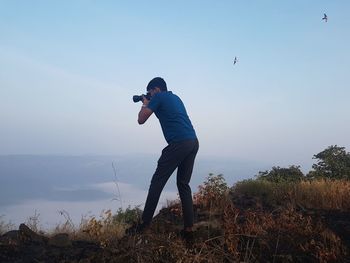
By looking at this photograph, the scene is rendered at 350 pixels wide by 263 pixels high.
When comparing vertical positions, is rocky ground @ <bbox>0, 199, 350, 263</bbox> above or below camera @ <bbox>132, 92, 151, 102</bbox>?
below

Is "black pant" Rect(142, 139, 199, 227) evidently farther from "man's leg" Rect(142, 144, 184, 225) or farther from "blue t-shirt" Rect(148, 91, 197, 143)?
"blue t-shirt" Rect(148, 91, 197, 143)

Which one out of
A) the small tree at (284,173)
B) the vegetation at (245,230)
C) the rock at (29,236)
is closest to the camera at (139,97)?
the vegetation at (245,230)

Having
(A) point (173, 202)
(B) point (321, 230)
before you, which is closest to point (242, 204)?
(A) point (173, 202)

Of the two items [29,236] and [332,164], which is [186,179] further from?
[332,164]

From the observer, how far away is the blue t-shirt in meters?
6.40

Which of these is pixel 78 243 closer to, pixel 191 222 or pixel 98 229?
pixel 98 229

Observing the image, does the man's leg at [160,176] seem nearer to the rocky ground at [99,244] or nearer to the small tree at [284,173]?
the rocky ground at [99,244]

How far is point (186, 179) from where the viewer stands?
254 inches

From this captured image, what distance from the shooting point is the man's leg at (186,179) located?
6301mm

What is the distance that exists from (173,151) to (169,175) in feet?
1.03

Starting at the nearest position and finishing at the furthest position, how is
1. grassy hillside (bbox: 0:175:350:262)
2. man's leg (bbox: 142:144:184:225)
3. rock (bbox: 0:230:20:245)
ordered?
1. grassy hillside (bbox: 0:175:350:262)
2. rock (bbox: 0:230:20:245)
3. man's leg (bbox: 142:144:184:225)

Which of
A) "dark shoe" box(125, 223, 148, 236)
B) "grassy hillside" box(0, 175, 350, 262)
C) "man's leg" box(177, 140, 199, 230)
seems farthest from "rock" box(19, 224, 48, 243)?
"man's leg" box(177, 140, 199, 230)

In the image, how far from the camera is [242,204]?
9.21 m

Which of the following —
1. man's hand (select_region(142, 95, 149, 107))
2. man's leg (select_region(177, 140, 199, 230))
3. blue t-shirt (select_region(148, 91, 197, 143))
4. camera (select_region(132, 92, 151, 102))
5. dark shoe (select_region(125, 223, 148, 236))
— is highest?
camera (select_region(132, 92, 151, 102))
